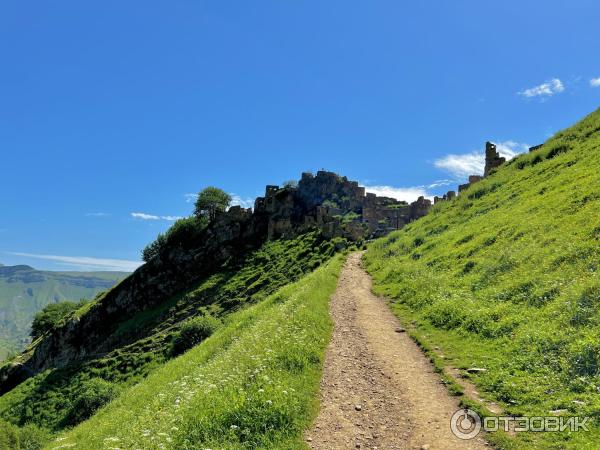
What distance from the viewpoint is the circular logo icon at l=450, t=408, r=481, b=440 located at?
9.08 meters

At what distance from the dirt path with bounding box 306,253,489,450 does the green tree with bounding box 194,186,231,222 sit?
83.6 meters

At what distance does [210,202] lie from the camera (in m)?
99.2

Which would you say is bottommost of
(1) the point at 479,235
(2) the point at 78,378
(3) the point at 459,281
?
(2) the point at 78,378

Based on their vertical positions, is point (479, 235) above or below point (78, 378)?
above

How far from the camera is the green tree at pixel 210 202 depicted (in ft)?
322

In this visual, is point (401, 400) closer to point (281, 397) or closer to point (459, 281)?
point (281, 397)

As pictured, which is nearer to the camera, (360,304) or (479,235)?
(360,304)

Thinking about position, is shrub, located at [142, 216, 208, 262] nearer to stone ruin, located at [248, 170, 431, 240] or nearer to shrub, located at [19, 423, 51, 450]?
stone ruin, located at [248, 170, 431, 240]

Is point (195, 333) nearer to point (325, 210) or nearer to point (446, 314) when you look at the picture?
point (446, 314)

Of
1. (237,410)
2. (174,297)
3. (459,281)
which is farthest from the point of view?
(174,297)

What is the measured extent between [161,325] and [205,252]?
Answer: 72.1 ft

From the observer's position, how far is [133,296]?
7825 cm

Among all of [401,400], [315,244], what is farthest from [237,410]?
[315,244]

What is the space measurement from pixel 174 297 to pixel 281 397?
6617 cm
